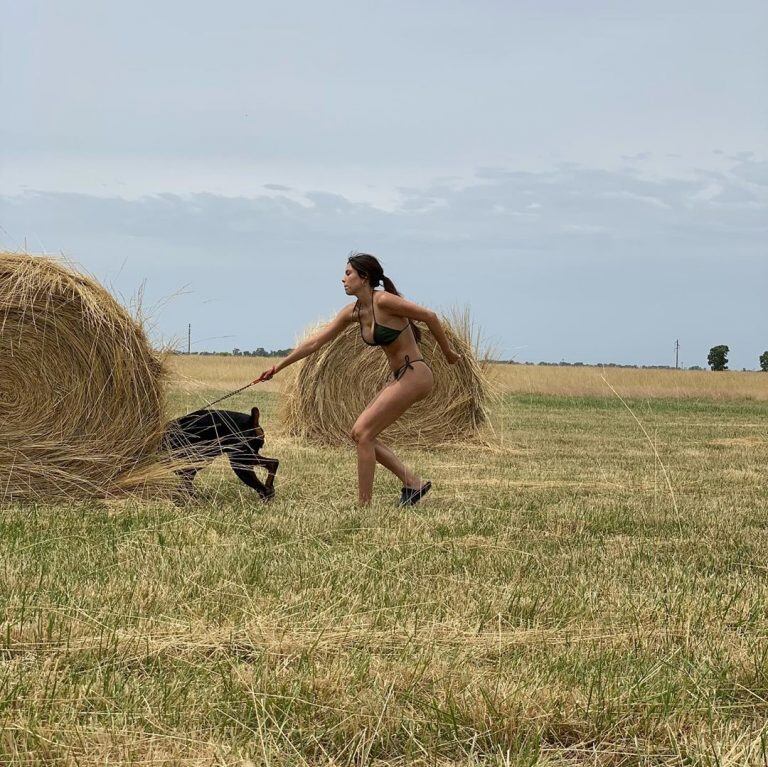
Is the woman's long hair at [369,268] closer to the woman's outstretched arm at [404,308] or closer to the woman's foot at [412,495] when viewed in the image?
the woman's outstretched arm at [404,308]

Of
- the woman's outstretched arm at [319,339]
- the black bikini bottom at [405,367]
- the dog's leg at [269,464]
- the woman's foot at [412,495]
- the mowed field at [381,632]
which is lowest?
the mowed field at [381,632]

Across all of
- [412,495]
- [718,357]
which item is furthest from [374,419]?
[718,357]

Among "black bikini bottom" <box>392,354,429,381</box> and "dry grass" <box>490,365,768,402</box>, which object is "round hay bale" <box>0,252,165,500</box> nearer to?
"black bikini bottom" <box>392,354,429,381</box>

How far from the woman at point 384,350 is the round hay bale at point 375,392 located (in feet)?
21.0

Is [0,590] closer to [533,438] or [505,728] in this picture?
[505,728]

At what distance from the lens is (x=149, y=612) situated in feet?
13.8

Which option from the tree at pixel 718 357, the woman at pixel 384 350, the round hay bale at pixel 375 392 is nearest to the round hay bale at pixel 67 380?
the woman at pixel 384 350

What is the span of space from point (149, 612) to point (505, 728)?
179cm

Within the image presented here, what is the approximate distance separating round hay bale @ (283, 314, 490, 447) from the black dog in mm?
6395

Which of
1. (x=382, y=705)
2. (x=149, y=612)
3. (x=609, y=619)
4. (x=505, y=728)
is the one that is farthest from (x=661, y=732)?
(x=149, y=612)

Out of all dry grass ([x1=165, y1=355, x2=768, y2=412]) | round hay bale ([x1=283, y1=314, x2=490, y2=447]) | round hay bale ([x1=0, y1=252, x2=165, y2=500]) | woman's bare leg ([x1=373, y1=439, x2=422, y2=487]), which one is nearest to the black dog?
round hay bale ([x1=0, y1=252, x2=165, y2=500])

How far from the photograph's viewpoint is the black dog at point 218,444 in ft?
25.6

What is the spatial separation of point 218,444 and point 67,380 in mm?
1252

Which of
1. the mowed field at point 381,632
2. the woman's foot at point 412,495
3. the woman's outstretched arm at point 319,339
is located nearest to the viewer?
the mowed field at point 381,632
